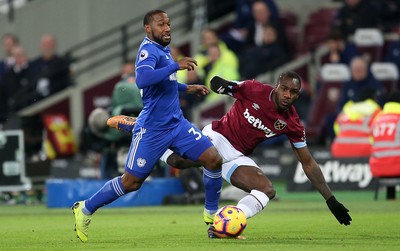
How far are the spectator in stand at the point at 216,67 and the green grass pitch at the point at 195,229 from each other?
5.24 meters

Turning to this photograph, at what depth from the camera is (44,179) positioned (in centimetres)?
2186

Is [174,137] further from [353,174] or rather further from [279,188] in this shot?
[279,188]

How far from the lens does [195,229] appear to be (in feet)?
45.2

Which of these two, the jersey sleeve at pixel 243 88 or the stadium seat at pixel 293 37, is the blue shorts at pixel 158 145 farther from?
the stadium seat at pixel 293 37

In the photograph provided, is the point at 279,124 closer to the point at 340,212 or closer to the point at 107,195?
the point at 340,212

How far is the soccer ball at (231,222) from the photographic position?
11969 mm

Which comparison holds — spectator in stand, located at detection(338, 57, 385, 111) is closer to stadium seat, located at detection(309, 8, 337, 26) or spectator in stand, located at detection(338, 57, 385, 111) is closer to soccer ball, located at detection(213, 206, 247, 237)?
stadium seat, located at detection(309, 8, 337, 26)

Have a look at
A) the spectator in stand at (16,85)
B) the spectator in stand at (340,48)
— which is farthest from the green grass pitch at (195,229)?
the spectator in stand at (16,85)

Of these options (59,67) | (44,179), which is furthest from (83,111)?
(44,179)

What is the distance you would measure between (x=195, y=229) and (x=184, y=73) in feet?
34.7

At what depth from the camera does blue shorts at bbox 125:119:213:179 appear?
12.3m

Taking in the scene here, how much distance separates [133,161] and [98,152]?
12.9 meters

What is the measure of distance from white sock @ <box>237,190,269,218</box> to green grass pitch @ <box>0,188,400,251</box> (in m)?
0.29

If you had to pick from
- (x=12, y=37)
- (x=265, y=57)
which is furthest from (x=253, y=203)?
(x=12, y=37)
